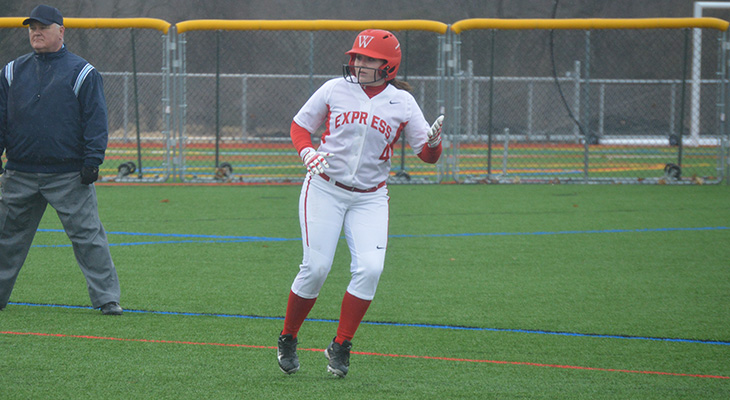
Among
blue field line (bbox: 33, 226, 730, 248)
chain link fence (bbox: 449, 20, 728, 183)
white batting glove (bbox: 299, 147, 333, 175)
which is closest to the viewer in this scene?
white batting glove (bbox: 299, 147, 333, 175)

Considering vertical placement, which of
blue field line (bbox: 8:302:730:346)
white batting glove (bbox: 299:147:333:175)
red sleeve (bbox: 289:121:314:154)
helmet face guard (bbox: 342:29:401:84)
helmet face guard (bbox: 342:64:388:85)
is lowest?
blue field line (bbox: 8:302:730:346)

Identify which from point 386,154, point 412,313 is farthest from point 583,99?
point 386,154

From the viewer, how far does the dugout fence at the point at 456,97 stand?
46.9 feet

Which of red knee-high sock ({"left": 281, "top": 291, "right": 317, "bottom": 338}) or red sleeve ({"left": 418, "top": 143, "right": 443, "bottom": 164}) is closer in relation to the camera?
red knee-high sock ({"left": 281, "top": 291, "right": 317, "bottom": 338})

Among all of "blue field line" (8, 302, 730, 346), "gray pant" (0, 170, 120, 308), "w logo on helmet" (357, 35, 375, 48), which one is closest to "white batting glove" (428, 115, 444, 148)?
"w logo on helmet" (357, 35, 375, 48)

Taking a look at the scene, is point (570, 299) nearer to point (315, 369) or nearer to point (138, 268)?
point (315, 369)

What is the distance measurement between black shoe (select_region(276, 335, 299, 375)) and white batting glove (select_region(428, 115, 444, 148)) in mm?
1296

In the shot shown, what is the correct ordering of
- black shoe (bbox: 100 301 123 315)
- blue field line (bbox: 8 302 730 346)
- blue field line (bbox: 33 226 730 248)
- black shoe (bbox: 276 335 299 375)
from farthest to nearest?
blue field line (bbox: 33 226 730 248) < black shoe (bbox: 100 301 123 315) < blue field line (bbox: 8 302 730 346) < black shoe (bbox: 276 335 299 375)

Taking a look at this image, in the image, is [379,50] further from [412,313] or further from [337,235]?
[412,313]

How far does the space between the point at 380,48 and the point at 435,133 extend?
0.54 metres

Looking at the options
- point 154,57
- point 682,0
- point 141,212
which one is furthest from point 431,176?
point 682,0

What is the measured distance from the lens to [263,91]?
2444 centimetres

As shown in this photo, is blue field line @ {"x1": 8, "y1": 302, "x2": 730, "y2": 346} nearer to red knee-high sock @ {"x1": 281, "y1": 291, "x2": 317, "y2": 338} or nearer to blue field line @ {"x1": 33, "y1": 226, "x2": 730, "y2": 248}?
red knee-high sock @ {"x1": 281, "y1": 291, "x2": 317, "y2": 338}

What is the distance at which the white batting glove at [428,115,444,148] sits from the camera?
14.5 ft
